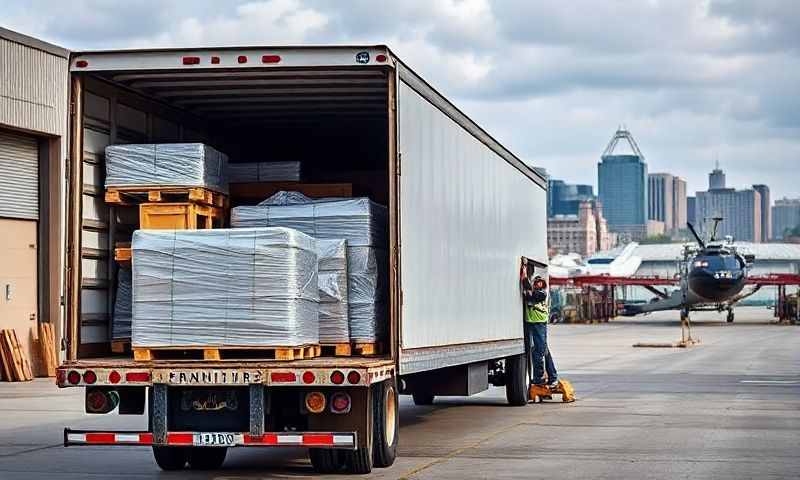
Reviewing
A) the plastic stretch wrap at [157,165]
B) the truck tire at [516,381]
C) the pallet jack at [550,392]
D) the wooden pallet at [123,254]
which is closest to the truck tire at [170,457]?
the wooden pallet at [123,254]

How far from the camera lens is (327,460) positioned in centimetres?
1246

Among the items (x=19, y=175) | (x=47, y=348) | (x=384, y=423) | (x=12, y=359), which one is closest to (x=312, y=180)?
(x=384, y=423)

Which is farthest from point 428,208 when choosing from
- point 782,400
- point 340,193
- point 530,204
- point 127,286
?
point 782,400

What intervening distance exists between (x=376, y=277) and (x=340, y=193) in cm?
118

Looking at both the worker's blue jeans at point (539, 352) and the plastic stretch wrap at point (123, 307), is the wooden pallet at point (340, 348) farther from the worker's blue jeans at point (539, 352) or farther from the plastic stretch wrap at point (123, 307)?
the worker's blue jeans at point (539, 352)

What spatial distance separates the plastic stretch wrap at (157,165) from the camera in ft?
40.8

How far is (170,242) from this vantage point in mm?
11719

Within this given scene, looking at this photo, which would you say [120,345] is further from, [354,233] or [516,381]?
[516,381]

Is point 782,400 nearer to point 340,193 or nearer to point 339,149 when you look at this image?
point 339,149

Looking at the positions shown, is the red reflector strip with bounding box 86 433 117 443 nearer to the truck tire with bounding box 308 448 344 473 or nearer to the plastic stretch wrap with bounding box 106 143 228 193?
the truck tire with bounding box 308 448 344 473

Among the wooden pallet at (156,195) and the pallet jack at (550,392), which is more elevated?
the wooden pallet at (156,195)

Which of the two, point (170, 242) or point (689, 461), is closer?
point (170, 242)

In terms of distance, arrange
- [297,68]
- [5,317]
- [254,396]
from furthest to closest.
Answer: [5,317]
[297,68]
[254,396]

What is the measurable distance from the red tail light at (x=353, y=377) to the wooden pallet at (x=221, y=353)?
23.1 inches
